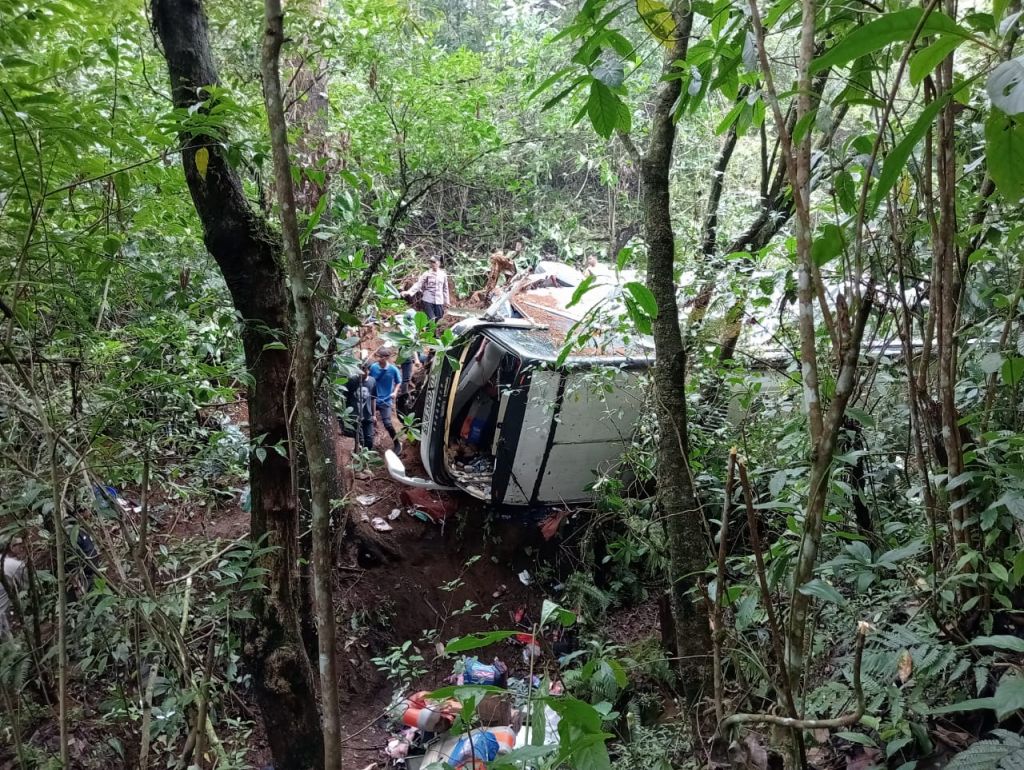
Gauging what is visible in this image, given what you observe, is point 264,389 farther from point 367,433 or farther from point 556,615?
point 367,433

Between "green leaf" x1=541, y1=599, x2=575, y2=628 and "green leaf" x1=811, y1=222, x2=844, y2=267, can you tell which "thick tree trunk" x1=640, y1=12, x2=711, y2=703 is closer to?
"green leaf" x1=541, y1=599, x2=575, y2=628

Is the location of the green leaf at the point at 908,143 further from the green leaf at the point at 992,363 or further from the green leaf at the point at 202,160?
the green leaf at the point at 202,160

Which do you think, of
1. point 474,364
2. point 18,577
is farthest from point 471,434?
point 18,577

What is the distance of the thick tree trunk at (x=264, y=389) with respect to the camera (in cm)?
286

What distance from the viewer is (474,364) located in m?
7.40

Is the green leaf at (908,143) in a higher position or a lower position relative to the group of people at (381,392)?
lower

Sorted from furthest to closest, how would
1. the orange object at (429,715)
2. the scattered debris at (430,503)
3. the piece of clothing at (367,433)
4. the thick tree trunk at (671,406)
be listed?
the piece of clothing at (367,433), the scattered debris at (430,503), the orange object at (429,715), the thick tree trunk at (671,406)

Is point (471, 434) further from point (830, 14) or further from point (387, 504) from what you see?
point (830, 14)

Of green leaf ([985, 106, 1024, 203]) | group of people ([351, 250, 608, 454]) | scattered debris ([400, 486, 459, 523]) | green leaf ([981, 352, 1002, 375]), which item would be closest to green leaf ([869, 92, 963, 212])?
green leaf ([985, 106, 1024, 203])

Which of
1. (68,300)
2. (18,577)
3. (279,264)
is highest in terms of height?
(279,264)

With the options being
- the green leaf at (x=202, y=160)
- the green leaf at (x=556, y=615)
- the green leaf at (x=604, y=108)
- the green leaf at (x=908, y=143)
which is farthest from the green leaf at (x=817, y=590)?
the green leaf at (x=202, y=160)

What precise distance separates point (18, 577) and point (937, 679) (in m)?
4.17

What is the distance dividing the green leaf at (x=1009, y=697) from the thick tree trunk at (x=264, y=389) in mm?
2578

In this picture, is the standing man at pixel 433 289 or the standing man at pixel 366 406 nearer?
the standing man at pixel 366 406
